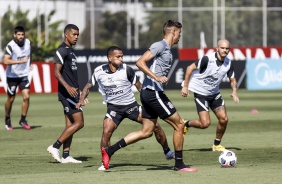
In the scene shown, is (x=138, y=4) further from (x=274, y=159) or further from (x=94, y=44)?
(x=274, y=159)

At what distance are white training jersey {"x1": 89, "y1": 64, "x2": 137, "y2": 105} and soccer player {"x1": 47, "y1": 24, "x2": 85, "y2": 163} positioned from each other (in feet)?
1.49

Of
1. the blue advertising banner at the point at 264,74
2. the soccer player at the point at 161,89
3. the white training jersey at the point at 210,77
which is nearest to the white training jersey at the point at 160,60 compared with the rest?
the soccer player at the point at 161,89

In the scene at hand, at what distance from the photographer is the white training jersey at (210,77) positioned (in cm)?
1681

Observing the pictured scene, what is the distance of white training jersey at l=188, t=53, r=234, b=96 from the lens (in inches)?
662

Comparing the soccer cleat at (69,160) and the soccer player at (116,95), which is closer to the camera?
the soccer player at (116,95)

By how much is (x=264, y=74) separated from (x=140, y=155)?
2270cm

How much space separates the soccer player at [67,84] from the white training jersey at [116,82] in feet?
1.49

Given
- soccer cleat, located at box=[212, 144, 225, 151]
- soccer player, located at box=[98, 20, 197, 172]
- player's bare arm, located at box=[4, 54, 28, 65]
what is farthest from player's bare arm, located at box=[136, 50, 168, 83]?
player's bare arm, located at box=[4, 54, 28, 65]

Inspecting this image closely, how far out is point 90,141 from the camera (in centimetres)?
1853

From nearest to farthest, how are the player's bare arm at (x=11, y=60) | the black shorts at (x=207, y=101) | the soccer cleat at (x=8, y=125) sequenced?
the black shorts at (x=207, y=101), the player's bare arm at (x=11, y=60), the soccer cleat at (x=8, y=125)

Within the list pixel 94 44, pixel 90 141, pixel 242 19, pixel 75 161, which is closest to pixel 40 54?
pixel 94 44

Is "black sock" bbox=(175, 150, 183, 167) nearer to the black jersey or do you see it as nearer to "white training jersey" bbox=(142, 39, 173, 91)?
"white training jersey" bbox=(142, 39, 173, 91)

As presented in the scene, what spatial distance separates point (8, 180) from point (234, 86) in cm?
607

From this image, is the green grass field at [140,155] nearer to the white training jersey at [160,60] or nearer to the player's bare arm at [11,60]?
the white training jersey at [160,60]
